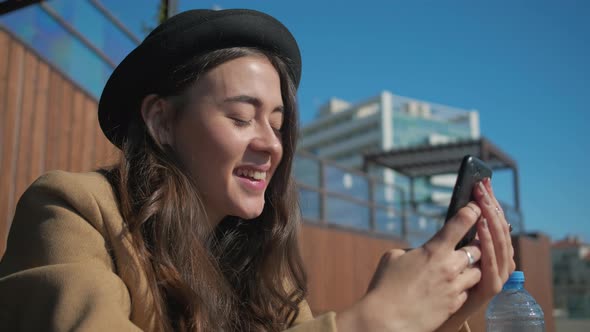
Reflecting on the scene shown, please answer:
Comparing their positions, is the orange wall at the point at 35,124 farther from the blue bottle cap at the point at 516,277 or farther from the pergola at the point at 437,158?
the pergola at the point at 437,158

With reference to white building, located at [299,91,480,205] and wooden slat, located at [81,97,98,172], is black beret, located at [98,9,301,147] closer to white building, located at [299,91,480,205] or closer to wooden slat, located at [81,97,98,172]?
wooden slat, located at [81,97,98,172]

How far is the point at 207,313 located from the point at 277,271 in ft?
1.41

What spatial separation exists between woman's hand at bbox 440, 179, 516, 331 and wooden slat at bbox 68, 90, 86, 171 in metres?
4.86

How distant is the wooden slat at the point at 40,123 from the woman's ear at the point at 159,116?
12.2 ft

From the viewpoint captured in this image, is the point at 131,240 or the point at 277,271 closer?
the point at 131,240

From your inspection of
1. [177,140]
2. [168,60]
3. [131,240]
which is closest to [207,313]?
[131,240]

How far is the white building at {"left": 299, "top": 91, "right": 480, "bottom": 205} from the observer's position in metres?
88.6

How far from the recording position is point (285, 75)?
188 cm

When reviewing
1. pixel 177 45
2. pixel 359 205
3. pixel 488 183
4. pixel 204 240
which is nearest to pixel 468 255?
pixel 488 183

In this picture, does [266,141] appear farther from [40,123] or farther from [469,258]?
[40,123]

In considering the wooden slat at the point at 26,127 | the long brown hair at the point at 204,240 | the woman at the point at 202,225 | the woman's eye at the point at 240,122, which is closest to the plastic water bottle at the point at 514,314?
the woman at the point at 202,225

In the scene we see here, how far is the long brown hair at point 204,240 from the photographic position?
5.00 feet

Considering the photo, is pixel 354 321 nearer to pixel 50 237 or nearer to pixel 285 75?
pixel 50 237

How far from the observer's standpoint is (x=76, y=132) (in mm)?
5637
